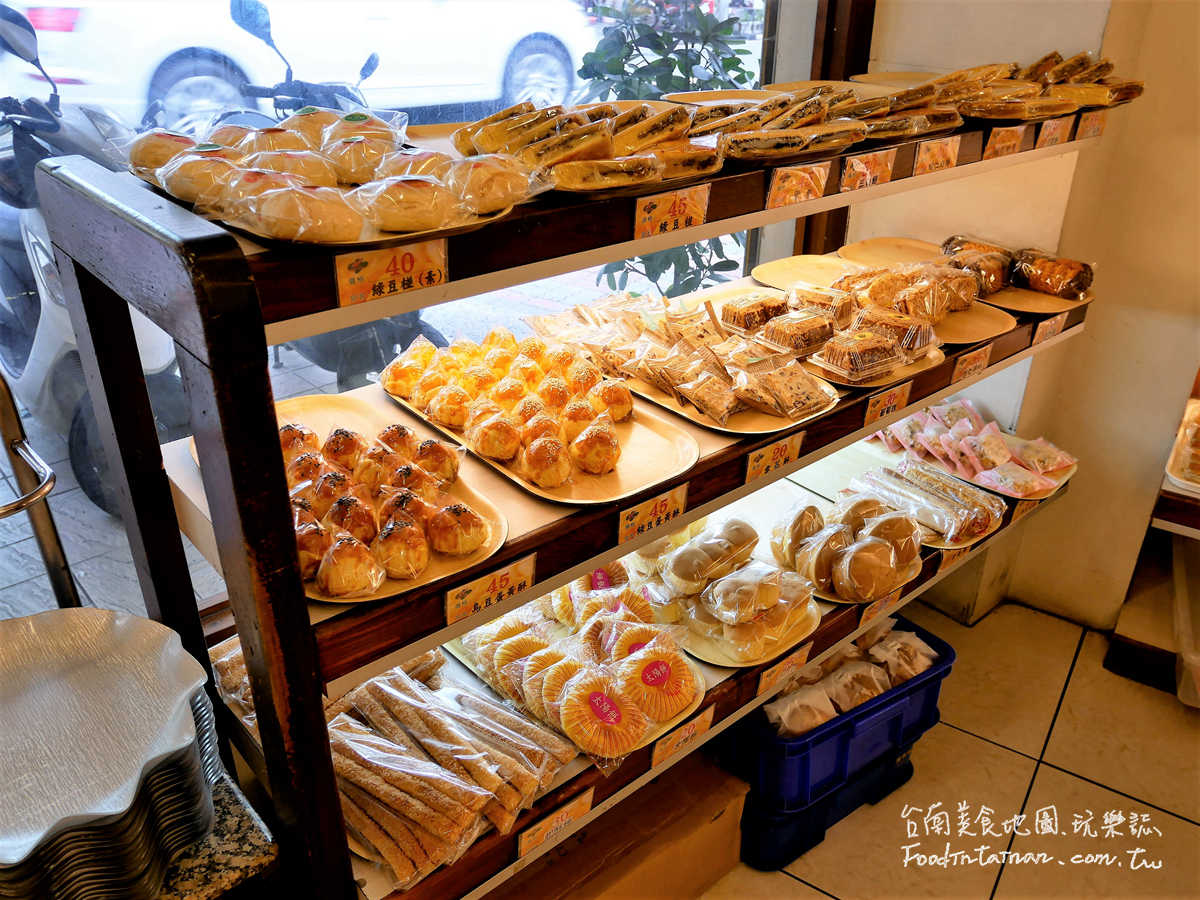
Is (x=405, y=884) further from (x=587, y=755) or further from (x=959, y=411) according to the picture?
(x=959, y=411)

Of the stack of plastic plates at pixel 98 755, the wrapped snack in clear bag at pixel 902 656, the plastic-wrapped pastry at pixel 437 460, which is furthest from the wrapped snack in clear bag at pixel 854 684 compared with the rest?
the stack of plastic plates at pixel 98 755

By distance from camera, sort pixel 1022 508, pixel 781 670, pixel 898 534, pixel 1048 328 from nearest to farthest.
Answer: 1. pixel 781 670
2. pixel 898 534
3. pixel 1048 328
4. pixel 1022 508

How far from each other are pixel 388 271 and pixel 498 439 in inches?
19.3

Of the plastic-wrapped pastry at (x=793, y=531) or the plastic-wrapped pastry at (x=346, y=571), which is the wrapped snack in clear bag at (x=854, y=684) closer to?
the plastic-wrapped pastry at (x=793, y=531)

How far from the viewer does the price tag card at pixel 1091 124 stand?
2080 mm

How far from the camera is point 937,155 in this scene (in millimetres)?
1745

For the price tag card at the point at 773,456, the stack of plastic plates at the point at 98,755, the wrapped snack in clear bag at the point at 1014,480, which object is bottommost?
the wrapped snack in clear bag at the point at 1014,480

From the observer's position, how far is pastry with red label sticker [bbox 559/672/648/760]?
1.50 metres

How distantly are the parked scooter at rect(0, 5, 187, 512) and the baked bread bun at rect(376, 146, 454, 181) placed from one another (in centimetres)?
42

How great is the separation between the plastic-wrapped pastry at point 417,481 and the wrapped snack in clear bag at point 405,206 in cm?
43

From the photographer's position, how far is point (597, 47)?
2082 millimetres

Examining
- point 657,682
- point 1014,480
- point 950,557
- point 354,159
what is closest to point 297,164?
point 354,159

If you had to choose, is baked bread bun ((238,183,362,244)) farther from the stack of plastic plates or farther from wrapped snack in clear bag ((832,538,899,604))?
wrapped snack in clear bag ((832,538,899,604))

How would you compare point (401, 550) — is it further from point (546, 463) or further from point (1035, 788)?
point (1035, 788)
